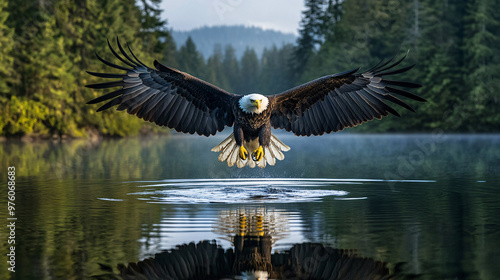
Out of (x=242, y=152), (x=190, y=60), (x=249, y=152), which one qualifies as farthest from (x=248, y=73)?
(x=242, y=152)

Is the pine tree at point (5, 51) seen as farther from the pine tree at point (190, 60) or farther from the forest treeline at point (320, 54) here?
the pine tree at point (190, 60)

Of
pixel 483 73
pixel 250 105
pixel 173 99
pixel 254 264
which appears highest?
pixel 483 73

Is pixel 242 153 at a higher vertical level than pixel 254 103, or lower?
lower

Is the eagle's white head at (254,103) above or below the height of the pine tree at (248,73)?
below

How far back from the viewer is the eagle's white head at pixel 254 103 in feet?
35.2

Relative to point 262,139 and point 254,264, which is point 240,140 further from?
point 254,264

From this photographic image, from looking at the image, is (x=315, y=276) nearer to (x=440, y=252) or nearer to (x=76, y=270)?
(x=440, y=252)

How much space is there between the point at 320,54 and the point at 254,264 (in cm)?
7790

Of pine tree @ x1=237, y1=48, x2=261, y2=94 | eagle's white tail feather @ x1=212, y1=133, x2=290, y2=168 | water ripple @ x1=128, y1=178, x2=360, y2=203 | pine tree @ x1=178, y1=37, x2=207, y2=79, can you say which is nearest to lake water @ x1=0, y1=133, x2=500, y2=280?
water ripple @ x1=128, y1=178, x2=360, y2=203

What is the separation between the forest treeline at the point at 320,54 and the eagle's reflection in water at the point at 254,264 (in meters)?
36.8

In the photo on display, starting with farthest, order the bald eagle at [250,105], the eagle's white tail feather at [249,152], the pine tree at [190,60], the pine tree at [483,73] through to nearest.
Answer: the pine tree at [190,60], the pine tree at [483,73], the eagle's white tail feather at [249,152], the bald eagle at [250,105]

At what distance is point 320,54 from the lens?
8200 centimetres

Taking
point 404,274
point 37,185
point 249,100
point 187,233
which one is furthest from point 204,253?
point 37,185

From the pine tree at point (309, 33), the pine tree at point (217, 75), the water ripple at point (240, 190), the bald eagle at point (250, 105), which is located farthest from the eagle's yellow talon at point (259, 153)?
the pine tree at point (217, 75)
